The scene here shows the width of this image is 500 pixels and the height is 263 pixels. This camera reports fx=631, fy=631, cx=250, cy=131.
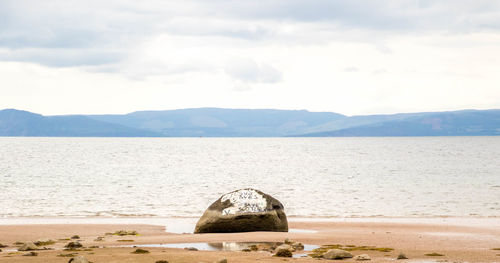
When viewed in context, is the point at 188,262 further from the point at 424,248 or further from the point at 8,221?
the point at 8,221

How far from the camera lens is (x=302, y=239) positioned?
24469mm

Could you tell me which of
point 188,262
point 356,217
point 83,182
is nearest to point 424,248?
point 188,262

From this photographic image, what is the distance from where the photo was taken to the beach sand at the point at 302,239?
18484 mm

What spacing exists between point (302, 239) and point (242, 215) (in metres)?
3.60

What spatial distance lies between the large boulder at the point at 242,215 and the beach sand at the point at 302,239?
992 millimetres

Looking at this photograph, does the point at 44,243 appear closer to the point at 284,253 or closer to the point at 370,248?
the point at 284,253

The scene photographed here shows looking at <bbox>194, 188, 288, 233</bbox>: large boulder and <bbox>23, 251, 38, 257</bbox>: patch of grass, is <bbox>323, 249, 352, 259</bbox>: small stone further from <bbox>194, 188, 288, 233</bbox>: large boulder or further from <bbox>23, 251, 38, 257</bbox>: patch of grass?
<bbox>194, 188, 288, 233</bbox>: large boulder

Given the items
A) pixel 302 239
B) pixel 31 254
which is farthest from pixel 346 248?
pixel 31 254

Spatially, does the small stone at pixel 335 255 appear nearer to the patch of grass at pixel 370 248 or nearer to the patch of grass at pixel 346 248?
the patch of grass at pixel 346 248

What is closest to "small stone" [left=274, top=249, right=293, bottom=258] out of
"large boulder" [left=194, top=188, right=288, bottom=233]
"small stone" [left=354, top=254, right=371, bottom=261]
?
"small stone" [left=354, top=254, right=371, bottom=261]

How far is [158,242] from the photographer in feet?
76.8

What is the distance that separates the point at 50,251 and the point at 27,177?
59.6 m

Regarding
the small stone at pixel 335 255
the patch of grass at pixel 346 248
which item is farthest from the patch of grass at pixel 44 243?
the small stone at pixel 335 255

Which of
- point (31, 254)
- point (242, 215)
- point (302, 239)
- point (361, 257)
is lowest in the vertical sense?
point (302, 239)
